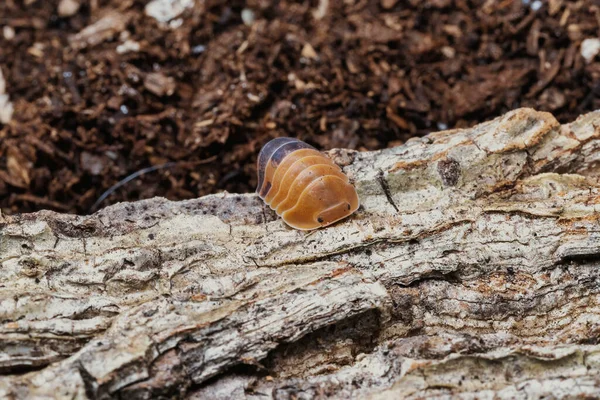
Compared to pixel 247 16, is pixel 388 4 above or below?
below

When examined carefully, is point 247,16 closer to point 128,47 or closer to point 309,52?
point 309,52

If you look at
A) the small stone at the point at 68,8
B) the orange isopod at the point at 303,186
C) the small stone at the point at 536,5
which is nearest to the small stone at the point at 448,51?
the small stone at the point at 536,5

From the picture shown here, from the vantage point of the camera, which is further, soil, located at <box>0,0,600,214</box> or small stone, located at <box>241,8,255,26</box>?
small stone, located at <box>241,8,255,26</box>

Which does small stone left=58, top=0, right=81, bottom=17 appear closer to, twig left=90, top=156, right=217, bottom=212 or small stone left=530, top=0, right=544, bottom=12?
twig left=90, top=156, right=217, bottom=212

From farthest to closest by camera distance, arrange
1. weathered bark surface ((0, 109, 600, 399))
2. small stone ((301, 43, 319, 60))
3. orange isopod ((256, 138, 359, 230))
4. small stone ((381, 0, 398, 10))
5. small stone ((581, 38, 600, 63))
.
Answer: small stone ((381, 0, 398, 10))
small stone ((301, 43, 319, 60))
small stone ((581, 38, 600, 63))
orange isopod ((256, 138, 359, 230))
weathered bark surface ((0, 109, 600, 399))

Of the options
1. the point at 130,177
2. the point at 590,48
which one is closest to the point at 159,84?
the point at 130,177

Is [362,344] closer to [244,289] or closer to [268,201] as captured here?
[244,289]

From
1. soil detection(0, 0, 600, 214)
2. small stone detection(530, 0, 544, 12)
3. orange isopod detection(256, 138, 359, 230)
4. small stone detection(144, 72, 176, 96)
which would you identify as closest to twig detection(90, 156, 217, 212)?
soil detection(0, 0, 600, 214)
